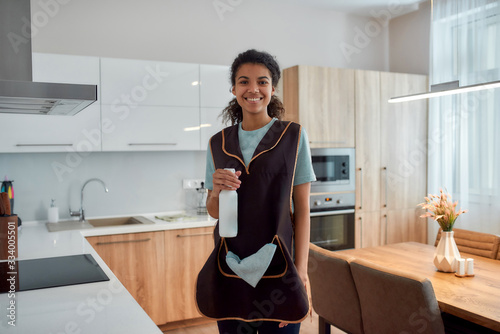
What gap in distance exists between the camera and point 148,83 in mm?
3365

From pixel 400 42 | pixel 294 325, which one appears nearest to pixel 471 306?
pixel 294 325

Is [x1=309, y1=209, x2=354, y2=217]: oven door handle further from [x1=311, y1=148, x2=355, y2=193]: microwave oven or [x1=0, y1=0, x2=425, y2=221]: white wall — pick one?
[x1=0, y1=0, x2=425, y2=221]: white wall

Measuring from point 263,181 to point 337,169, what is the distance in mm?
2529

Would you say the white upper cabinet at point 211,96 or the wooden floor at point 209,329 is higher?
the white upper cabinet at point 211,96

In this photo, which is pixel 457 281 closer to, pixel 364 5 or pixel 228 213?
pixel 228 213

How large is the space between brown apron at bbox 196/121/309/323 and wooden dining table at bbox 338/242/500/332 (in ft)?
2.35

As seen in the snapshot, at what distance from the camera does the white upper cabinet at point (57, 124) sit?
300 centimetres

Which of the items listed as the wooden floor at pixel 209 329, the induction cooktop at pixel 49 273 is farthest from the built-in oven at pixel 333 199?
the induction cooktop at pixel 49 273

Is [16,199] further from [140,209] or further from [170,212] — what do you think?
[170,212]

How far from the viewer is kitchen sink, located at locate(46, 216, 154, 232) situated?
10.4 ft

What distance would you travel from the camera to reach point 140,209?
12.3 ft

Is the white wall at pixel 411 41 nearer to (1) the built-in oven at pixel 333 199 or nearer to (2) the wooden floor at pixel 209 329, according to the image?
(1) the built-in oven at pixel 333 199

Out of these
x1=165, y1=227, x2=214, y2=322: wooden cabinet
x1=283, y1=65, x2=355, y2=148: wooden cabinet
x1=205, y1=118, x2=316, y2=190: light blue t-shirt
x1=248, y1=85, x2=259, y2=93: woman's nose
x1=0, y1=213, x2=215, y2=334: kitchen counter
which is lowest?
x1=165, y1=227, x2=214, y2=322: wooden cabinet


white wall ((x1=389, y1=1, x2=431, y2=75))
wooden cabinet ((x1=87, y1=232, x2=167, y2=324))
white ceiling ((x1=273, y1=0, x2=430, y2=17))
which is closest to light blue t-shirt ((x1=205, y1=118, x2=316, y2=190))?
wooden cabinet ((x1=87, y1=232, x2=167, y2=324))
